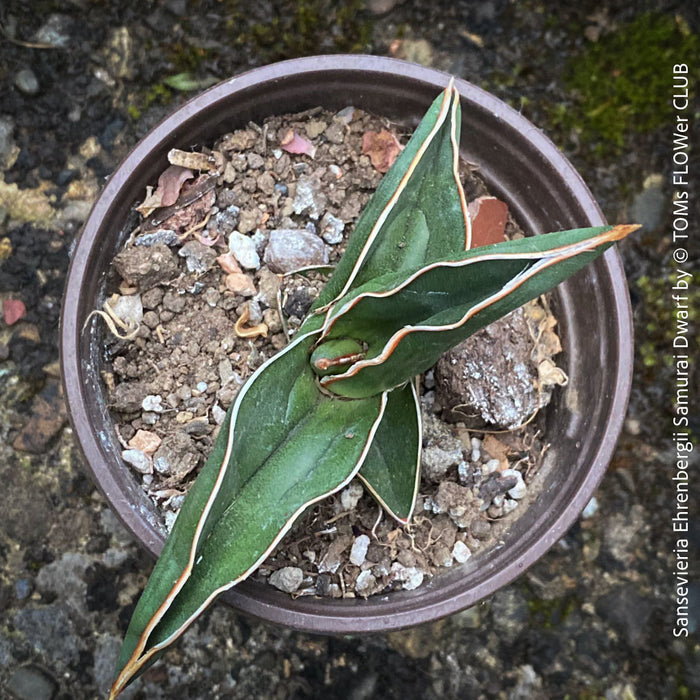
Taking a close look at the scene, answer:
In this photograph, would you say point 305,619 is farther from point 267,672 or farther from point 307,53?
point 307,53

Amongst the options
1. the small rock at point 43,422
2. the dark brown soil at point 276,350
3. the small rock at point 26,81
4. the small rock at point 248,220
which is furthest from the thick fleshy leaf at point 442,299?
the small rock at point 26,81

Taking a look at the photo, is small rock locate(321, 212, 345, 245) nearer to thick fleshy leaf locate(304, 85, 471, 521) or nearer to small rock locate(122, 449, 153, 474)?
thick fleshy leaf locate(304, 85, 471, 521)

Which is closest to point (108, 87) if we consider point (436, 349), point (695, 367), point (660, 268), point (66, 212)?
point (66, 212)

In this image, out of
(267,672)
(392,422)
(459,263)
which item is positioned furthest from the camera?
(267,672)

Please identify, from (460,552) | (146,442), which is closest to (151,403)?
(146,442)

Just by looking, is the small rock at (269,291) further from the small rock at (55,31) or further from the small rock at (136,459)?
the small rock at (55,31)

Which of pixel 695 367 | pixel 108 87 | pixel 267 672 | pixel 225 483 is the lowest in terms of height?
pixel 267 672

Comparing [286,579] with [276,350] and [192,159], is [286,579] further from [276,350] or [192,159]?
[192,159]

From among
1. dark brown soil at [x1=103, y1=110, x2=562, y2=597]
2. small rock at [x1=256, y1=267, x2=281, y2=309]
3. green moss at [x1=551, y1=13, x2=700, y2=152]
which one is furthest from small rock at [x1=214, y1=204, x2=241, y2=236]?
green moss at [x1=551, y1=13, x2=700, y2=152]
